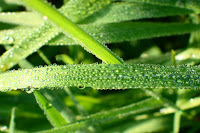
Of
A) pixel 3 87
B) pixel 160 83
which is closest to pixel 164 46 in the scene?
pixel 160 83

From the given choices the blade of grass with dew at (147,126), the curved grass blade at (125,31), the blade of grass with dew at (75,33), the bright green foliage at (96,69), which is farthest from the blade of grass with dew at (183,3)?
the blade of grass with dew at (147,126)

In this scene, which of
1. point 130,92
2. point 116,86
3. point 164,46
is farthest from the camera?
point 164,46

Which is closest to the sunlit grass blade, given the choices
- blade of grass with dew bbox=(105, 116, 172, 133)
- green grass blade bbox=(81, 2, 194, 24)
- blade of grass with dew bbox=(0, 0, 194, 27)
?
blade of grass with dew bbox=(0, 0, 194, 27)

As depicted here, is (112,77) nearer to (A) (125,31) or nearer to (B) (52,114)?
(B) (52,114)

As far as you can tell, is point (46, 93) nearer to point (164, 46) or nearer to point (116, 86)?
point (116, 86)

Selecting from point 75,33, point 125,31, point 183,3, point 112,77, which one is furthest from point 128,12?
point 112,77

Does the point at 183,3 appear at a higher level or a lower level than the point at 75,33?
higher

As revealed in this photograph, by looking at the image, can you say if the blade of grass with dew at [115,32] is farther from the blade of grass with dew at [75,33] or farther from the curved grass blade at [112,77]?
the curved grass blade at [112,77]
